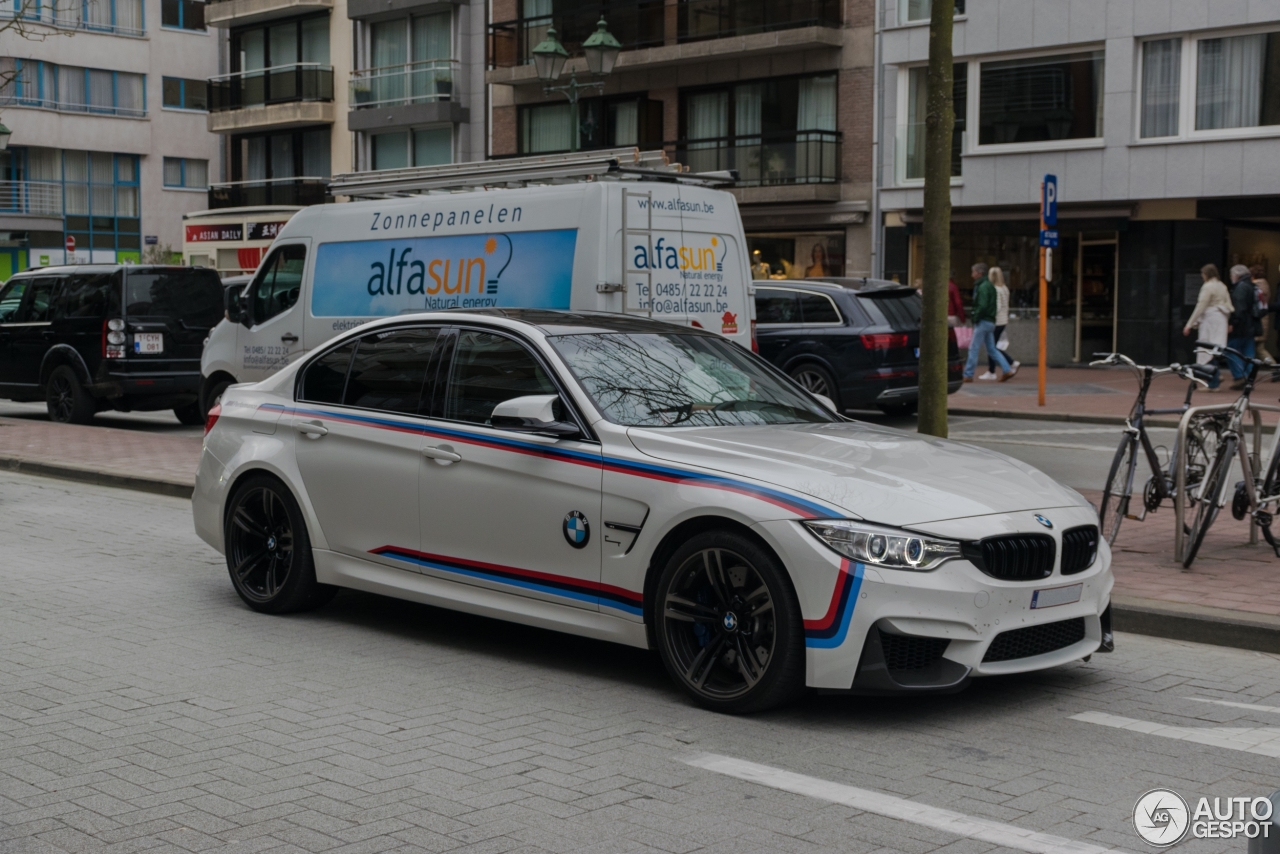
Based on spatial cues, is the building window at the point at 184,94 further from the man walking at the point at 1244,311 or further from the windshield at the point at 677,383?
the windshield at the point at 677,383

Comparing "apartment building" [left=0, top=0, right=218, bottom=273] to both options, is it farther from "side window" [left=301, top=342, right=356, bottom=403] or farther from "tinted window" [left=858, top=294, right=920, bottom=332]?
"side window" [left=301, top=342, right=356, bottom=403]

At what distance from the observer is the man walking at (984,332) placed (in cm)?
2436

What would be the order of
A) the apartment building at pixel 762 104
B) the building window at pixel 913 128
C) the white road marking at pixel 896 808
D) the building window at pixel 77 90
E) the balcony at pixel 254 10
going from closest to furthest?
1. the white road marking at pixel 896 808
2. the building window at pixel 913 128
3. the apartment building at pixel 762 104
4. the balcony at pixel 254 10
5. the building window at pixel 77 90

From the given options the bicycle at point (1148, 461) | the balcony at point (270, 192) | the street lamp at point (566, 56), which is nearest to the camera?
the bicycle at point (1148, 461)

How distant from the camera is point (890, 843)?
4180mm

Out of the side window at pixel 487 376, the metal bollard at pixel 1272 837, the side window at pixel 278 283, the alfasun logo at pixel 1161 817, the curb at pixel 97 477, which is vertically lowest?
the curb at pixel 97 477

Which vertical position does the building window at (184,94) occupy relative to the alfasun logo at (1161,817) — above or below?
above

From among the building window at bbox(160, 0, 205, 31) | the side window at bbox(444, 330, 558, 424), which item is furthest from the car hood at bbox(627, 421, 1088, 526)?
the building window at bbox(160, 0, 205, 31)

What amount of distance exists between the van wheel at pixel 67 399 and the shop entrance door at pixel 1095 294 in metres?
18.1

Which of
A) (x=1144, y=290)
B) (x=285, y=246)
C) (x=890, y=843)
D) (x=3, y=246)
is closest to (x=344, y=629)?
(x=890, y=843)

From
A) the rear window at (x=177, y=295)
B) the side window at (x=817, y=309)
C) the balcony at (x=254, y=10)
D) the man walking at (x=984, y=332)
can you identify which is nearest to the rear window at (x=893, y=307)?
the side window at (x=817, y=309)

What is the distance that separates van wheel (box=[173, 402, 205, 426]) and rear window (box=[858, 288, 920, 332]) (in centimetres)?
858

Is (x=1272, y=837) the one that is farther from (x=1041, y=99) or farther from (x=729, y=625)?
(x=1041, y=99)

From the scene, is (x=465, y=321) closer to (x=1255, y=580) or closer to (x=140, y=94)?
(x=1255, y=580)
